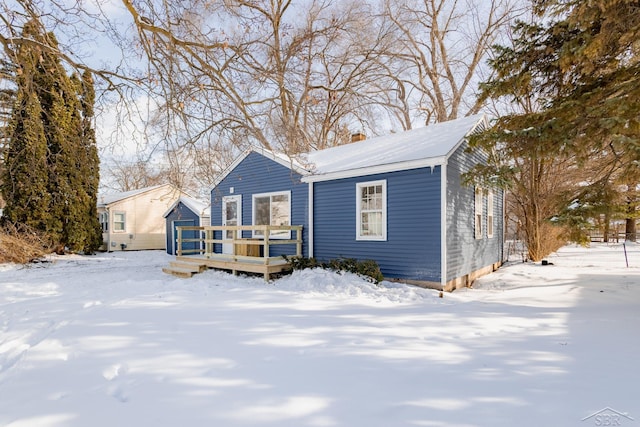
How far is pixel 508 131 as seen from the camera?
655cm

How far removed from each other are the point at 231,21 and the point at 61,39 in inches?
95.6

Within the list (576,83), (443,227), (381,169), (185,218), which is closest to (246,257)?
(381,169)

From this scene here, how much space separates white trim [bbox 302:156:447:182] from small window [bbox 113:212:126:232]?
1546 centimetres

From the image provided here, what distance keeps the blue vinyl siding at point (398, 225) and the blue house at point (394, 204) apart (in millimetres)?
23

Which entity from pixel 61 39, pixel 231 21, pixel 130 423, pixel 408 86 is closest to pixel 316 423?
pixel 130 423

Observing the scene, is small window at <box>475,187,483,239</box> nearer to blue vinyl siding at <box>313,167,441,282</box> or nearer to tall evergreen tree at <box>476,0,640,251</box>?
tall evergreen tree at <box>476,0,640,251</box>

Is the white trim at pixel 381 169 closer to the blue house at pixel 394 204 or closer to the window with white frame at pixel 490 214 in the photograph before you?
the blue house at pixel 394 204

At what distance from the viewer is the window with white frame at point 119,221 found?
19734mm

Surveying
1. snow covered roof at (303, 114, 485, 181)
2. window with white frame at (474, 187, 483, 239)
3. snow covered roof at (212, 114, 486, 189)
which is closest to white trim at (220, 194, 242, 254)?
snow covered roof at (212, 114, 486, 189)

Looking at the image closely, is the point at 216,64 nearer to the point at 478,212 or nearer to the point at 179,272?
the point at 179,272

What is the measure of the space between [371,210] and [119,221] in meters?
17.6

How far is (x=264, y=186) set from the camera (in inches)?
427

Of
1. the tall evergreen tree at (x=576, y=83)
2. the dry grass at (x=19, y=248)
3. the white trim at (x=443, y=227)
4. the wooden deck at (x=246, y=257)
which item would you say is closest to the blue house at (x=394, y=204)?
the white trim at (x=443, y=227)

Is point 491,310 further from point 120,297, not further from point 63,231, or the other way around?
point 63,231
